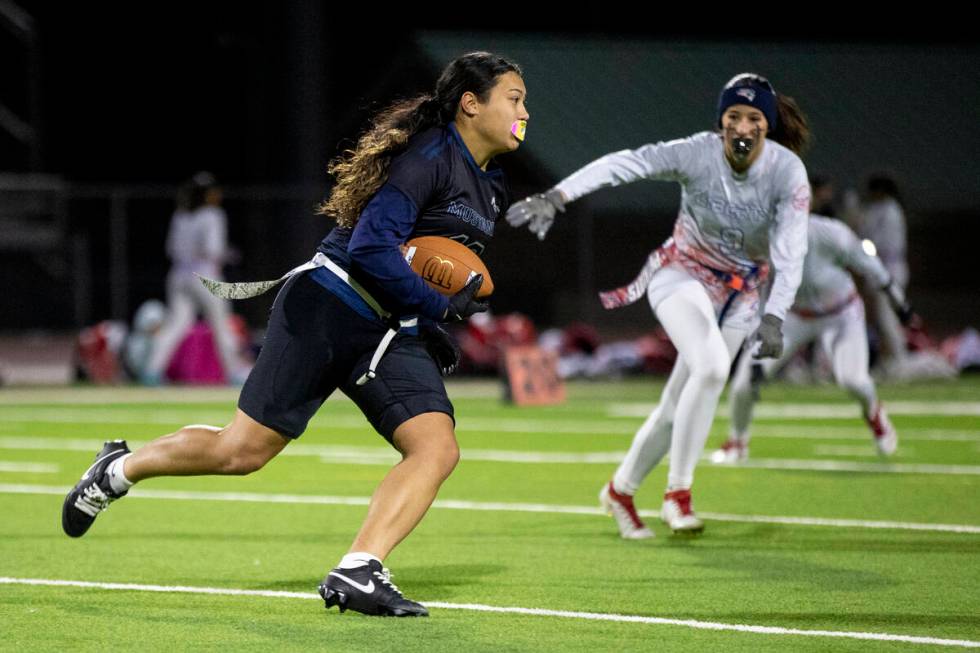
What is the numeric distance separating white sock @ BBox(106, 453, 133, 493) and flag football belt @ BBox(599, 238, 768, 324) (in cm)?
284

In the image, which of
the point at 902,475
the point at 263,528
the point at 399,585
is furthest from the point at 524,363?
the point at 399,585

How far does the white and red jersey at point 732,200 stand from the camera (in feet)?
28.9

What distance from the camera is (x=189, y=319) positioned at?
69.4 feet

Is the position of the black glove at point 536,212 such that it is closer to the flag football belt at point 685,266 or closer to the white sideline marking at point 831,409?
the flag football belt at point 685,266

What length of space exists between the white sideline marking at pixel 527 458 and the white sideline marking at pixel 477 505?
2152 millimetres

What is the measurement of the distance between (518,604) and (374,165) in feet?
5.96

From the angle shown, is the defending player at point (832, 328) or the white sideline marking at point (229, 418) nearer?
the defending player at point (832, 328)

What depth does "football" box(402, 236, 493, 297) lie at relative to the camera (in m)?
6.86

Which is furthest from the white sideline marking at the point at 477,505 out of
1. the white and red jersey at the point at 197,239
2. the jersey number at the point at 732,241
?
the white and red jersey at the point at 197,239

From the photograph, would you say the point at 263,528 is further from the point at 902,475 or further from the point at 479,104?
the point at 902,475

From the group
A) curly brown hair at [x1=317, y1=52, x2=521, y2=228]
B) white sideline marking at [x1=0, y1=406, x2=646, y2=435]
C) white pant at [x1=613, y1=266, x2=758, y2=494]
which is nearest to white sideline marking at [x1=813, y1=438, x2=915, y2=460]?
white sideline marking at [x1=0, y1=406, x2=646, y2=435]

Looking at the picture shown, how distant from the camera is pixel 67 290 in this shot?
109ft

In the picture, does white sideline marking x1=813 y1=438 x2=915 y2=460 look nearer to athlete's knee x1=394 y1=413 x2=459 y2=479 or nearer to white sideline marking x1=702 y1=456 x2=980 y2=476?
white sideline marking x1=702 y1=456 x2=980 y2=476

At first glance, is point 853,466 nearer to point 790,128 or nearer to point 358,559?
point 790,128
